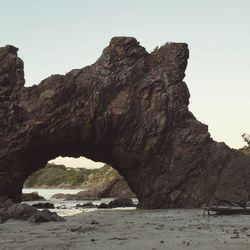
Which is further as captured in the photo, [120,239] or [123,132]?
[123,132]

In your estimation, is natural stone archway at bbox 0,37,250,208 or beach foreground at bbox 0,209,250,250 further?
natural stone archway at bbox 0,37,250,208

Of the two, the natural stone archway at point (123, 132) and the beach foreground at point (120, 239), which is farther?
the natural stone archway at point (123, 132)

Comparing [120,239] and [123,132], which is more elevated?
[123,132]

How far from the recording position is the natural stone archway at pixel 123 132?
38.7 metres

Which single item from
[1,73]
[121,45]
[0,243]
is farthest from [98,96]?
[0,243]

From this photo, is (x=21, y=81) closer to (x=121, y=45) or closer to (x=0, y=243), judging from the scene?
(x=121, y=45)

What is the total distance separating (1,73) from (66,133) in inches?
333

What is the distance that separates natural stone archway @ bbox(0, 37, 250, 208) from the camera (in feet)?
127

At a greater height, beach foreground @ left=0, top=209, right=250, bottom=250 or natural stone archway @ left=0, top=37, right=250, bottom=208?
natural stone archway @ left=0, top=37, right=250, bottom=208

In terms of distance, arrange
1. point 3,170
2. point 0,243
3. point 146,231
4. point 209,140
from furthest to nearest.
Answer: point 209,140 → point 3,170 → point 146,231 → point 0,243

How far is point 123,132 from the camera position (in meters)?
40.3

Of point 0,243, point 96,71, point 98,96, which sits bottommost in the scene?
point 0,243

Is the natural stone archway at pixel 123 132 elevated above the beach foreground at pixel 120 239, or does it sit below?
above

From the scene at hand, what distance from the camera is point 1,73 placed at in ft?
138
